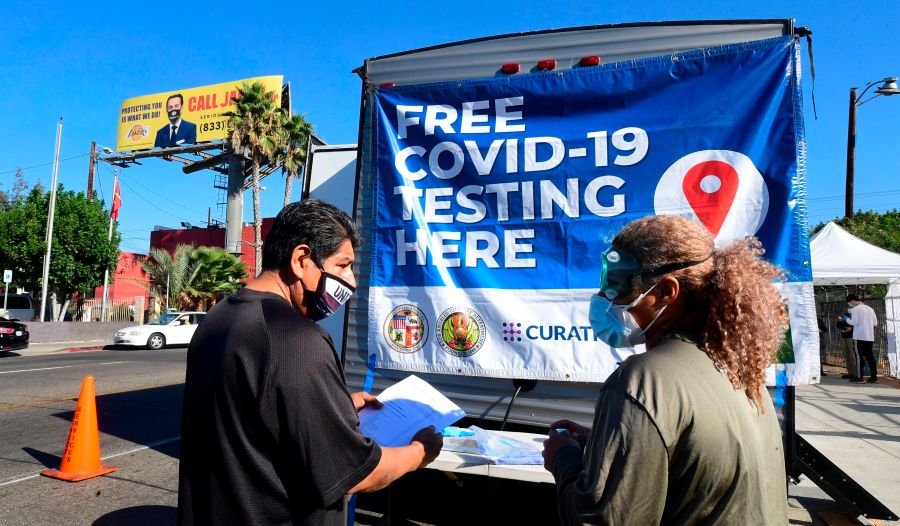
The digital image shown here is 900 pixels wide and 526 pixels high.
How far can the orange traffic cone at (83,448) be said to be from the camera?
522 centimetres

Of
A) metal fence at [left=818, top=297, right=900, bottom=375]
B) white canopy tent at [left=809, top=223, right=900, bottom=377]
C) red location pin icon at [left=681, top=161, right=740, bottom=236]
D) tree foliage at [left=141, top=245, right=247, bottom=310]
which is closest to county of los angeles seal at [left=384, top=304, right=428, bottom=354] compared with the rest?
red location pin icon at [left=681, top=161, right=740, bottom=236]

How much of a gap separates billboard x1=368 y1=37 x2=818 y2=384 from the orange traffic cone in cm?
332

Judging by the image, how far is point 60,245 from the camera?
81.5 feet

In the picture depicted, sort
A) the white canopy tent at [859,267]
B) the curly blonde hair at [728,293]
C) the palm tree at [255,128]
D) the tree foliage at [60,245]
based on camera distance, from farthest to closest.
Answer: the palm tree at [255,128] → the tree foliage at [60,245] → the white canopy tent at [859,267] → the curly blonde hair at [728,293]

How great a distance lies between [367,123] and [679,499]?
135 inches

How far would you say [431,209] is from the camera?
3824mm

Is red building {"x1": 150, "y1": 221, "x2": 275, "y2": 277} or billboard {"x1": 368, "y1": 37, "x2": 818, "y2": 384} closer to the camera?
billboard {"x1": 368, "y1": 37, "x2": 818, "y2": 384}

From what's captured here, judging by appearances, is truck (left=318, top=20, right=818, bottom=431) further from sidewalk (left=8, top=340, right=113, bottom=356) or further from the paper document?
sidewalk (left=8, top=340, right=113, bottom=356)

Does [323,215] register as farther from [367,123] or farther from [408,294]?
[367,123]

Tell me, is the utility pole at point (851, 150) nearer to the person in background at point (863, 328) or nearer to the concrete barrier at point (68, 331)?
the person in background at point (863, 328)

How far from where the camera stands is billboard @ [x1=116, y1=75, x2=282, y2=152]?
40219 mm

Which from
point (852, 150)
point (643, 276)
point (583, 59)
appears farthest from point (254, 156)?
point (643, 276)

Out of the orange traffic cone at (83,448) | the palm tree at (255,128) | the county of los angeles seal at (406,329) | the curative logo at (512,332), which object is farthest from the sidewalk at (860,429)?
the palm tree at (255,128)

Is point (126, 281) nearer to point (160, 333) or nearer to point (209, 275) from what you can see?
point (209, 275)
